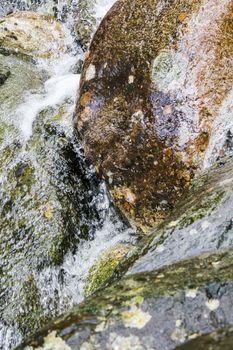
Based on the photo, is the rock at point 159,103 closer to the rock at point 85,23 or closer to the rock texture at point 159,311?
the rock texture at point 159,311

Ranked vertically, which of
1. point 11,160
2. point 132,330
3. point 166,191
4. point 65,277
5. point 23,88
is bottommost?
point 65,277

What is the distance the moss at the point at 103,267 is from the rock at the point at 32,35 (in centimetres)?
687

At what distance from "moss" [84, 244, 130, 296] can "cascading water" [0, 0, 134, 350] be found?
133 millimetres

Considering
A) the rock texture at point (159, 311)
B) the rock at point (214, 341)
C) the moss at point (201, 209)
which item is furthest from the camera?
the moss at point (201, 209)

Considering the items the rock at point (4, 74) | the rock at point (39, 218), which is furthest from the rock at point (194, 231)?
the rock at point (4, 74)

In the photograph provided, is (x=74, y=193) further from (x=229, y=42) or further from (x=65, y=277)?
(x=229, y=42)

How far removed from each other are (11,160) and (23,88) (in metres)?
2.40

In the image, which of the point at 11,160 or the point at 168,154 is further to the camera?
the point at 11,160

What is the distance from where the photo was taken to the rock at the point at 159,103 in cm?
529

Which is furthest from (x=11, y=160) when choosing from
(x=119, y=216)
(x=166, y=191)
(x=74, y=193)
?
(x=166, y=191)

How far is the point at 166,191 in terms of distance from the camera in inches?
212

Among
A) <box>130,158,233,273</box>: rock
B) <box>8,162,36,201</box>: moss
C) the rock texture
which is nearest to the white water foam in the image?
<box>8,162,36,201</box>: moss

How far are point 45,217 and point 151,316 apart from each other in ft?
12.7

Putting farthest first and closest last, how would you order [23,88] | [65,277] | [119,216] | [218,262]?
[23,88] < [119,216] < [65,277] < [218,262]
